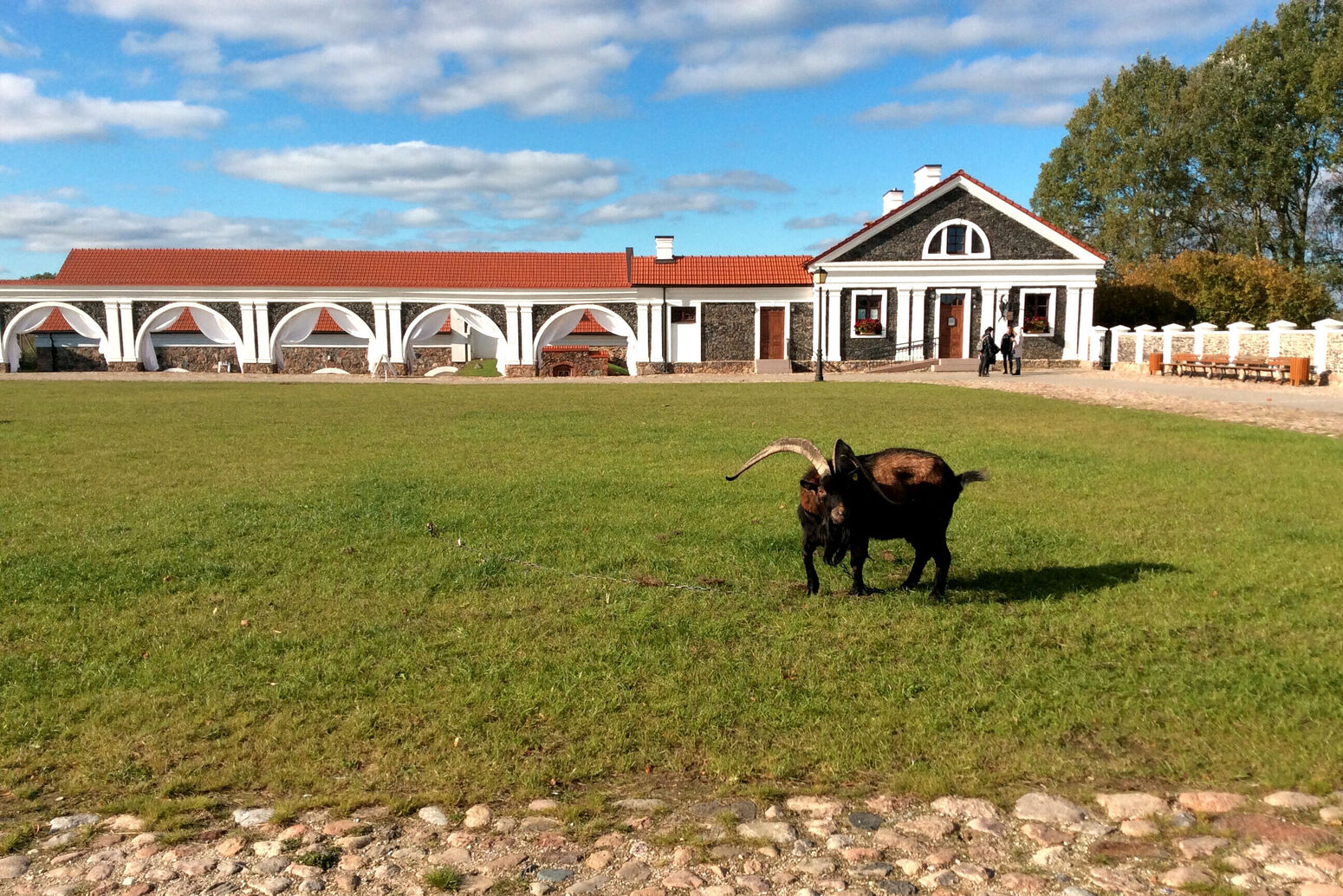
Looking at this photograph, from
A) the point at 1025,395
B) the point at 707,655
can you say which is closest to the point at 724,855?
the point at 707,655

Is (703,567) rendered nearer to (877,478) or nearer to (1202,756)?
(877,478)

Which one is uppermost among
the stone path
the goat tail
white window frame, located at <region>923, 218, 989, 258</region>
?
white window frame, located at <region>923, 218, 989, 258</region>

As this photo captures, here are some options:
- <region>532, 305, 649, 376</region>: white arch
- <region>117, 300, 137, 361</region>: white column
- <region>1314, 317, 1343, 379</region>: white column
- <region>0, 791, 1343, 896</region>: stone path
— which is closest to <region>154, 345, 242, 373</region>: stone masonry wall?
<region>117, 300, 137, 361</region>: white column

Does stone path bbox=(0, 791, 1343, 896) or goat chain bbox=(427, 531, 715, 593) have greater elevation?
goat chain bbox=(427, 531, 715, 593)

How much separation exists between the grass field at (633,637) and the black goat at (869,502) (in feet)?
1.17

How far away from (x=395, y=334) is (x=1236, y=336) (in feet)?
100

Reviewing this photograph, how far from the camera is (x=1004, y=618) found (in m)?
5.55

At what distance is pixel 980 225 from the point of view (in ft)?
125

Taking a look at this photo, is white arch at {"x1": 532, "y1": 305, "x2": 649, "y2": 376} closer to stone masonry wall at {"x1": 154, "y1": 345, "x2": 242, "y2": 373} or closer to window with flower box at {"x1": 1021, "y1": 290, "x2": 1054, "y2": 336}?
stone masonry wall at {"x1": 154, "y1": 345, "x2": 242, "y2": 373}

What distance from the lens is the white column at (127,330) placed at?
38.9 metres

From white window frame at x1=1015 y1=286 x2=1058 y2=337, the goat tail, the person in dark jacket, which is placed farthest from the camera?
white window frame at x1=1015 y1=286 x2=1058 y2=337

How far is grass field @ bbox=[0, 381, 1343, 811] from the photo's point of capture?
12.7 ft

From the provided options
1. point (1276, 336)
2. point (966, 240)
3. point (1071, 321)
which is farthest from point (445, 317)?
point (1276, 336)

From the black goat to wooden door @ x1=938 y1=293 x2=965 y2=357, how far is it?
34.6 m
